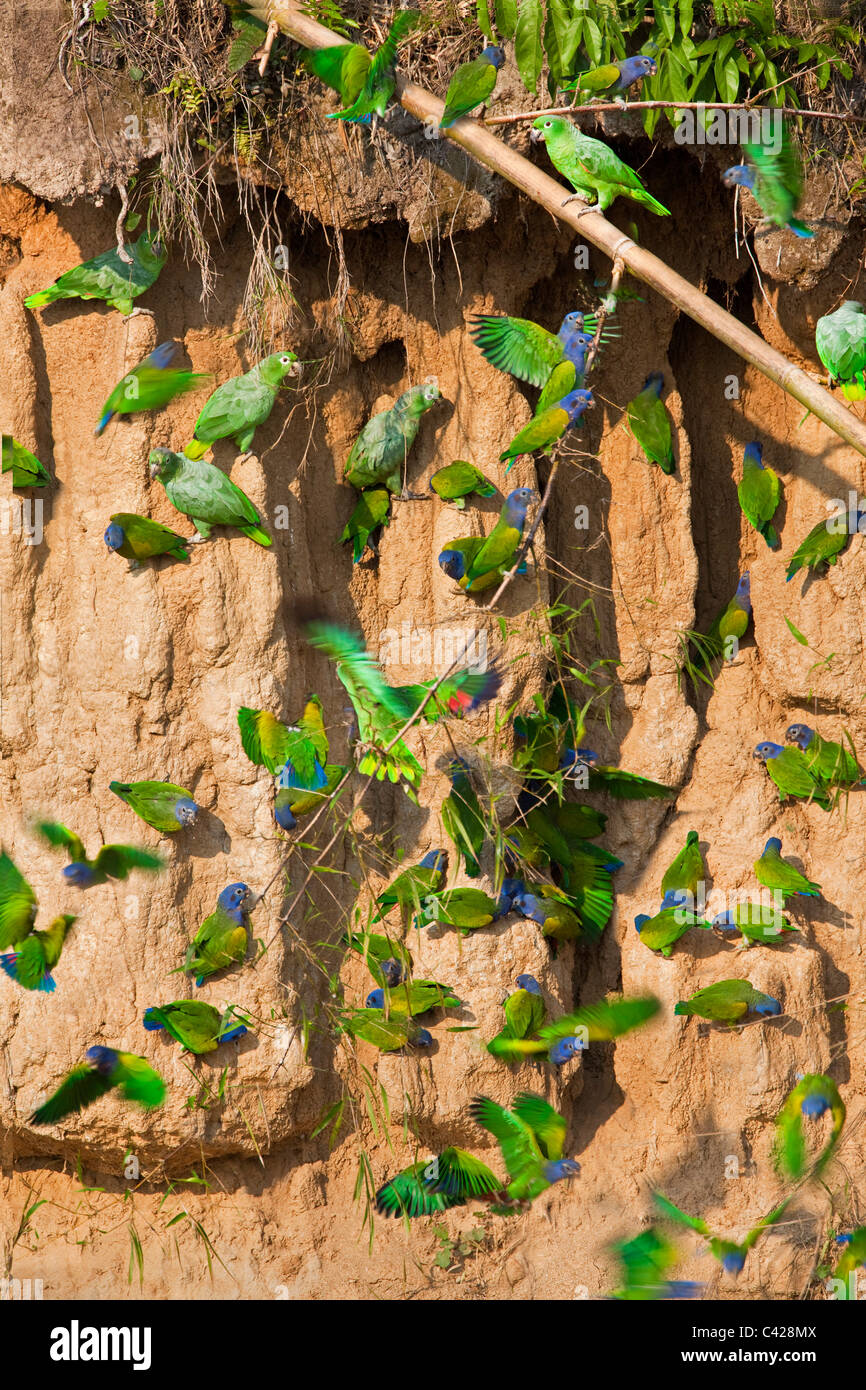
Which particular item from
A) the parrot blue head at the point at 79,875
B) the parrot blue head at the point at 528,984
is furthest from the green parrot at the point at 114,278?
the parrot blue head at the point at 528,984

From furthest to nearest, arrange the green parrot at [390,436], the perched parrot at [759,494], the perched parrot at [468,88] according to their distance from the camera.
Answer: the perched parrot at [759,494] → the green parrot at [390,436] → the perched parrot at [468,88]

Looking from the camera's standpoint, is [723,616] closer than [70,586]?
No

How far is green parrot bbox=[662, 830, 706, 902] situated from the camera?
4.66 m

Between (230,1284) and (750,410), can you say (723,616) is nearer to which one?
(750,410)

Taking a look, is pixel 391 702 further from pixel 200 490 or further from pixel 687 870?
pixel 687 870

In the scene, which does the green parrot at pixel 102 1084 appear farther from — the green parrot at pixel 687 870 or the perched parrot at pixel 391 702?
the green parrot at pixel 687 870

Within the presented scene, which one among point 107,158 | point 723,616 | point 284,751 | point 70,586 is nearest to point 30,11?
point 107,158

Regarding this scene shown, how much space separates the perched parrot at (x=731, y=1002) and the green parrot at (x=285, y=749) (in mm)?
1493

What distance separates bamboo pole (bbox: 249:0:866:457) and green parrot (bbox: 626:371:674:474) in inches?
28.7

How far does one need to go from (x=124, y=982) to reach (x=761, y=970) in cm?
217

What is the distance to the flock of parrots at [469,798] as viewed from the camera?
14.3 ft

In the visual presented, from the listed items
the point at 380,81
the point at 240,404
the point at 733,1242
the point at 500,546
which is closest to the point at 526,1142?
the point at 733,1242

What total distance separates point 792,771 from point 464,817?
1226 millimetres

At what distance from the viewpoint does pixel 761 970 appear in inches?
181
